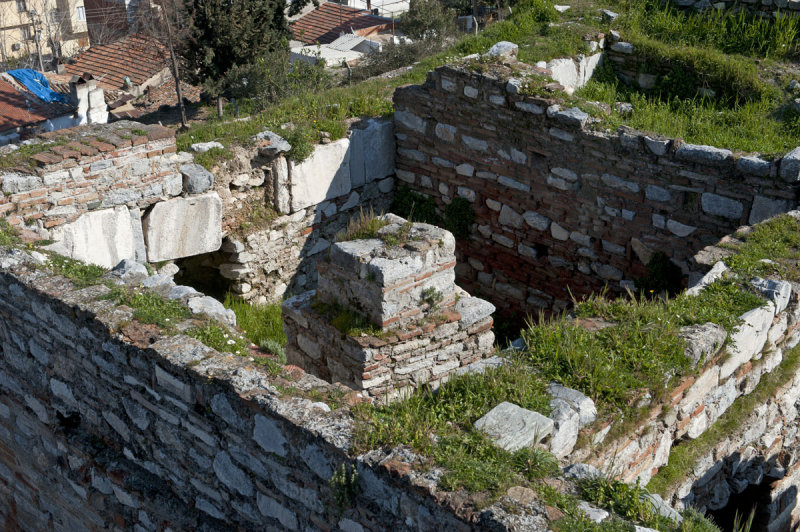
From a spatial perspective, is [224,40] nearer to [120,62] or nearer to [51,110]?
[51,110]

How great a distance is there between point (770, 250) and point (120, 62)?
87.7 ft

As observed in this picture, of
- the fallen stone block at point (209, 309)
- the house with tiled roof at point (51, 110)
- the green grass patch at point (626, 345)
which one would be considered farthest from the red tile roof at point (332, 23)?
the green grass patch at point (626, 345)

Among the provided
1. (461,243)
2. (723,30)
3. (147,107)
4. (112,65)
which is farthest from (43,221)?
(112,65)

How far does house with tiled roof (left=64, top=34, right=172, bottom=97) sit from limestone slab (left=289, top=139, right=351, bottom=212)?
1805cm

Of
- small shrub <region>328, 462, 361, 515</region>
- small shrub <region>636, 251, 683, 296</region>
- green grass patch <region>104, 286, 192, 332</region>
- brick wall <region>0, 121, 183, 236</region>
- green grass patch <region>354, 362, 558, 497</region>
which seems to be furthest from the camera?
small shrub <region>636, 251, 683, 296</region>

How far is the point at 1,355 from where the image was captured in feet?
20.7

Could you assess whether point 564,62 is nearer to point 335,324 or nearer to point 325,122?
point 325,122

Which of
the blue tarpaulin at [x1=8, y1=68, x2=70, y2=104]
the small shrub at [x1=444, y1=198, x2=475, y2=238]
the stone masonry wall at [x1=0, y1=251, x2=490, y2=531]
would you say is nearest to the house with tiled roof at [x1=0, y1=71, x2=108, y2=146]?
the blue tarpaulin at [x1=8, y1=68, x2=70, y2=104]

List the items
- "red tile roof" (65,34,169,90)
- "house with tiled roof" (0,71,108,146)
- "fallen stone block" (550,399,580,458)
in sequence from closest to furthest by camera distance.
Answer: "fallen stone block" (550,399,580,458), "house with tiled roof" (0,71,108,146), "red tile roof" (65,34,169,90)

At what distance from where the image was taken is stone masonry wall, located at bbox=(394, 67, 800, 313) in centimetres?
744

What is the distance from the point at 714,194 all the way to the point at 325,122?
13.0ft

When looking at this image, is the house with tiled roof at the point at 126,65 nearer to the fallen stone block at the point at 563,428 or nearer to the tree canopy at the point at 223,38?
the tree canopy at the point at 223,38

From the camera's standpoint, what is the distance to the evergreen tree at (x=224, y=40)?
838 inches

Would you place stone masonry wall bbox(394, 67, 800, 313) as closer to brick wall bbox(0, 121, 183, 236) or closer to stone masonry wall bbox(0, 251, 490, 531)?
brick wall bbox(0, 121, 183, 236)
